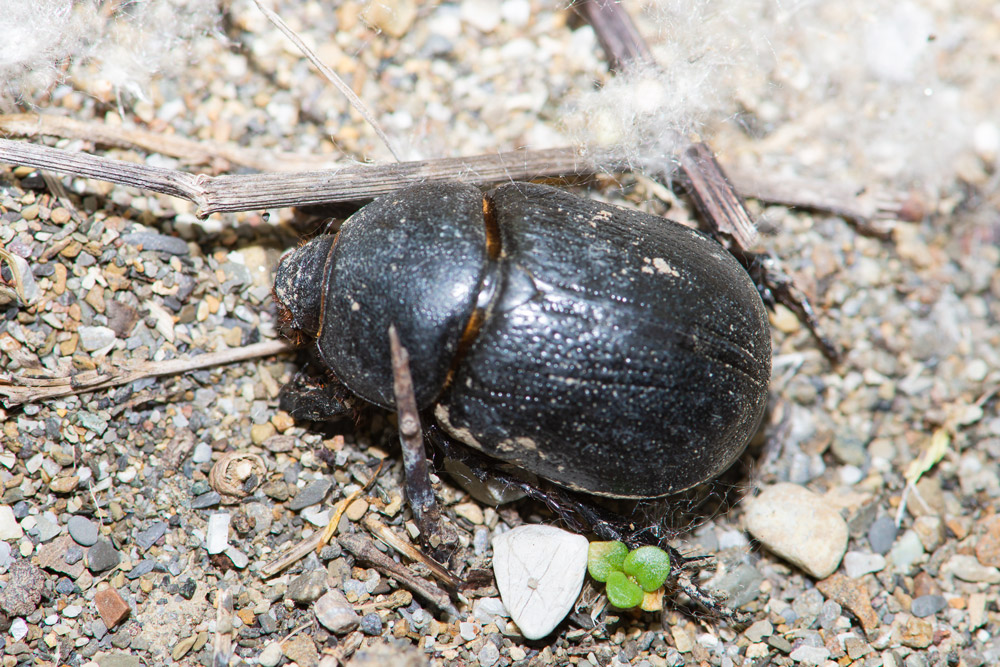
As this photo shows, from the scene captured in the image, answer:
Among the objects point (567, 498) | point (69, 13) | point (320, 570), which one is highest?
point (69, 13)

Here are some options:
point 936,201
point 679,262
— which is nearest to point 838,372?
point 936,201

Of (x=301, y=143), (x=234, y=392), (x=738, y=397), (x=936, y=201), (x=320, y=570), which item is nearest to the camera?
(x=738, y=397)

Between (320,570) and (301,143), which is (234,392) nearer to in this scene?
(320,570)

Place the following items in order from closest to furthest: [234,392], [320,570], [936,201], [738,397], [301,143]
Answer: [738,397], [320,570], [234,392], [301,143], [936,201]

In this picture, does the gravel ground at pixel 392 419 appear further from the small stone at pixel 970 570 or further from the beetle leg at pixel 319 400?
the beetle leg at pixel 319 400

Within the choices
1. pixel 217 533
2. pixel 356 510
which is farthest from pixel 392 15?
pixel 217 533

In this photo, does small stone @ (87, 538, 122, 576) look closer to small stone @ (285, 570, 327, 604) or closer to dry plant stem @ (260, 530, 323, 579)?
dry plant stem @ (260, 530, 323, 579)

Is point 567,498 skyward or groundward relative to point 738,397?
groundward

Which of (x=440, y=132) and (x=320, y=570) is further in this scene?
(x=440, y=132)
